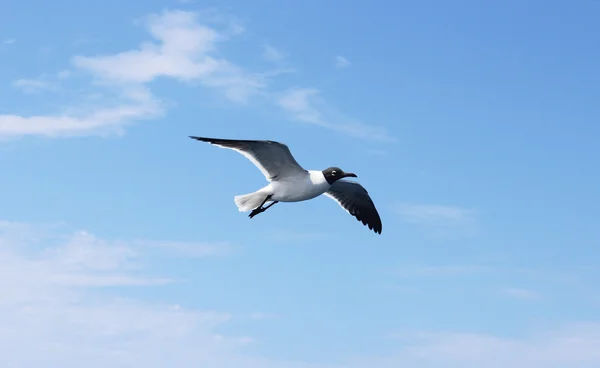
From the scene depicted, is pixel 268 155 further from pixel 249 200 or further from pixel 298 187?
pixel 249 200

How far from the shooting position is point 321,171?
21.6 m

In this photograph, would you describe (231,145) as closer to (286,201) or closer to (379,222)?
(286,201)

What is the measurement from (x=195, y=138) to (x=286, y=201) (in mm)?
→ 3986

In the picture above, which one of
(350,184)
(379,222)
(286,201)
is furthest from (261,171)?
(379,222)

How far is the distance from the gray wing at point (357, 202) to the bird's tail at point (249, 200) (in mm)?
5434

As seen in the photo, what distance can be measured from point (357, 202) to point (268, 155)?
774cm

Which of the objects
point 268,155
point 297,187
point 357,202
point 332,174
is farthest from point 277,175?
point 357,202

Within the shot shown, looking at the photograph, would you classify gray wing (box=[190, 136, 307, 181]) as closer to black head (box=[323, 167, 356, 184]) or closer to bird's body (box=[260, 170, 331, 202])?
bird's body (box=[260, 170, 331, 202])

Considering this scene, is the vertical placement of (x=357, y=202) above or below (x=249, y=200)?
above

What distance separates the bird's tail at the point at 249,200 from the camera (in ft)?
70.0

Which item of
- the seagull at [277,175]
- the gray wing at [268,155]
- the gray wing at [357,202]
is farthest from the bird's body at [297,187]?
the gray wing at [357,202]

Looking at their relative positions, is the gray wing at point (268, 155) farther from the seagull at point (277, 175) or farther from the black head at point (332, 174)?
the black head at point (332, 174)

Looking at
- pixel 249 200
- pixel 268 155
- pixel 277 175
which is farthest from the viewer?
pixel 249 200

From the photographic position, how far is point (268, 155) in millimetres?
20062
